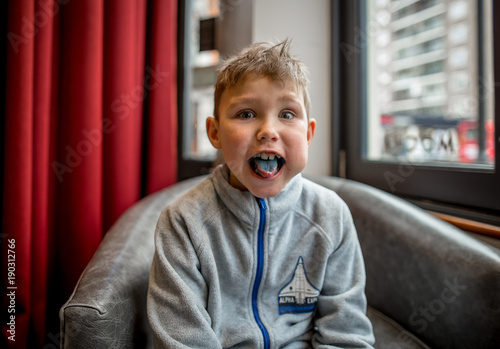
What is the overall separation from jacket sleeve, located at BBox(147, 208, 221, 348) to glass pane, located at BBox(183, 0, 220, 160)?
102 cm

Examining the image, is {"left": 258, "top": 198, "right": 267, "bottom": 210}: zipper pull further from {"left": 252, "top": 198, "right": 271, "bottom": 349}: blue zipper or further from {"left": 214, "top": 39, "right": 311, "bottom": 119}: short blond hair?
{"left": 214, "top": 39, "right": 311, "bottom": 119}: short blond hair

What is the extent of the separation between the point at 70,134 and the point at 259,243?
78 cm

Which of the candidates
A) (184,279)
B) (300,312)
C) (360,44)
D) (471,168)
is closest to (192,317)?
(184,279)

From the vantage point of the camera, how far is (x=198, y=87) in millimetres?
1726

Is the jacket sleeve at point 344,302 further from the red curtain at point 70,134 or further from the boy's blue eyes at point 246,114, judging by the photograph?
the red curtain at point 70,134

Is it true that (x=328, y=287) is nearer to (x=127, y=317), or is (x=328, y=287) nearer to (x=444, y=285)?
(x=444, y=285)

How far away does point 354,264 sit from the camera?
29.5 inches

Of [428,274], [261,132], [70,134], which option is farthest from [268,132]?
[70,134]

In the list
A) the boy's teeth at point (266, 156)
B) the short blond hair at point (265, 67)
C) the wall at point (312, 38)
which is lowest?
the boy's teeth at point (266, 156)

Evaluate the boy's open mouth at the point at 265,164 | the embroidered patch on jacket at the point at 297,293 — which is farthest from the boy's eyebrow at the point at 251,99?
the embroidered patch on jacket at the point at 297,293

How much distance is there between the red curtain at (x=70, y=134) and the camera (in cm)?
96

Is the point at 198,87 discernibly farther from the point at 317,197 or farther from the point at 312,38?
the point at 317,197

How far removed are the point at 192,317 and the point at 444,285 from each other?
0.57m

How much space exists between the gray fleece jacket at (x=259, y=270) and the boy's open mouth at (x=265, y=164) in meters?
0.08
